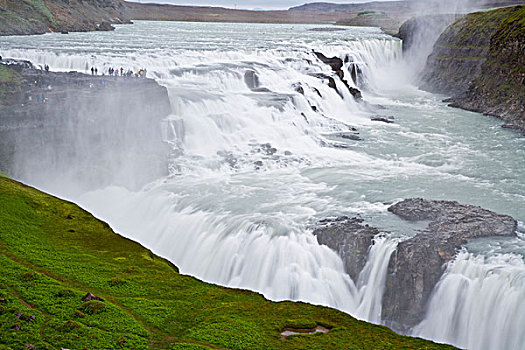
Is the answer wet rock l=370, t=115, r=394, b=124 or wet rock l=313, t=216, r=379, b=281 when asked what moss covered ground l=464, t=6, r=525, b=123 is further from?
wet rock l=313, t=216, r=379, b=281

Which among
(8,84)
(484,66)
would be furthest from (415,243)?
(484,66)

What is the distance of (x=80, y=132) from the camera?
30.2m

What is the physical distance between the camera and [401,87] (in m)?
65.3

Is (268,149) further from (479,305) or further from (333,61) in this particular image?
(333,61)

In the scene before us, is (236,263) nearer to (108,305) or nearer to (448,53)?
(108,305)

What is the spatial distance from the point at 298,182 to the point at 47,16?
6938 centimetres

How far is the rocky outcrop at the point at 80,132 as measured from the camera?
2822cm

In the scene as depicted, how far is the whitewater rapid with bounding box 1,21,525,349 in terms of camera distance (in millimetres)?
18016

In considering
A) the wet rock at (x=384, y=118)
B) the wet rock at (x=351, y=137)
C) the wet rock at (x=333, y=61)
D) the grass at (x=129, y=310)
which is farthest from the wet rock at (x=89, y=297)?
the wet rock at (x=333, y=61)

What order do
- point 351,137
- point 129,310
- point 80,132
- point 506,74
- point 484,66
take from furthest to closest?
point 484,66 < point 506,74 < point 351,137 < point 80,132 < point 129,310

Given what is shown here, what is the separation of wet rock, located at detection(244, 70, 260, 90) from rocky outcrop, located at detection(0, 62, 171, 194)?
1117 centimetres

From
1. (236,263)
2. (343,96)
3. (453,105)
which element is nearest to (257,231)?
(236,263)

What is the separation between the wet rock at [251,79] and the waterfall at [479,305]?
28.3m

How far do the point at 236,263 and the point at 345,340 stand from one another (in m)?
8.58
